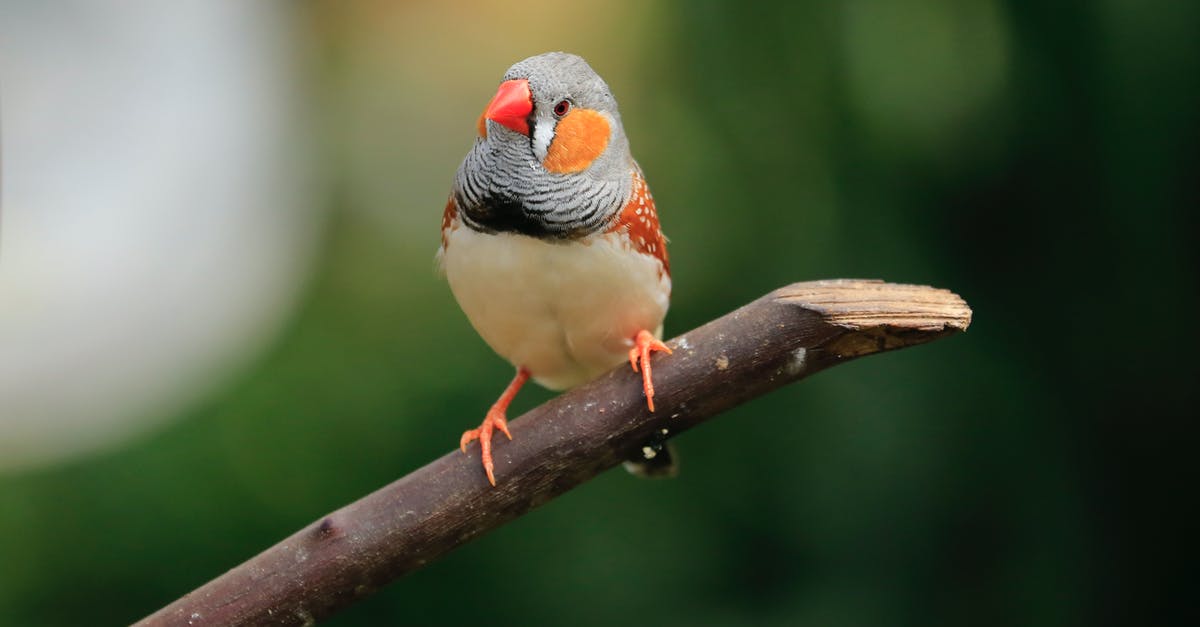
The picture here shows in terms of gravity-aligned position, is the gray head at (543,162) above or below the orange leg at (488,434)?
above

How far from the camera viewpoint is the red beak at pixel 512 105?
1.68 m

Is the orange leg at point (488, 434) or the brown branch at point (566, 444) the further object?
the orange leg at point (488, 434)

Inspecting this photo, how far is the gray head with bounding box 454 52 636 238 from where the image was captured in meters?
1.74

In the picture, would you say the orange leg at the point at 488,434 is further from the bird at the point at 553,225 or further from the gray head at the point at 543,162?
the gray head at the point at 543,162

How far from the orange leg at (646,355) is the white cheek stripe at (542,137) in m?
0.35

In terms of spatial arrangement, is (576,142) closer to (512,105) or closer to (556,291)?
(512,105)

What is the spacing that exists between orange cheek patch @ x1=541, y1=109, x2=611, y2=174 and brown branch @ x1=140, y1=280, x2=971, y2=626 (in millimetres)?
345

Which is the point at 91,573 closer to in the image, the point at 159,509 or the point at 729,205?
the point at 159,509

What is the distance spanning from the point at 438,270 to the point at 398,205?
132cm

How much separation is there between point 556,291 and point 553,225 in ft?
0.40

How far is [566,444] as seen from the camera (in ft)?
5.77

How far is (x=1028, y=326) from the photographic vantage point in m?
2.80

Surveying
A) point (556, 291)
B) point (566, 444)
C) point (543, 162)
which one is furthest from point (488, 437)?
point (543, 162)

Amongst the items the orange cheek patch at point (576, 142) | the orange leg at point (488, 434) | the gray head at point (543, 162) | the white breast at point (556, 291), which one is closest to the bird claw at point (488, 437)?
the orange leg at point (488, 434)
